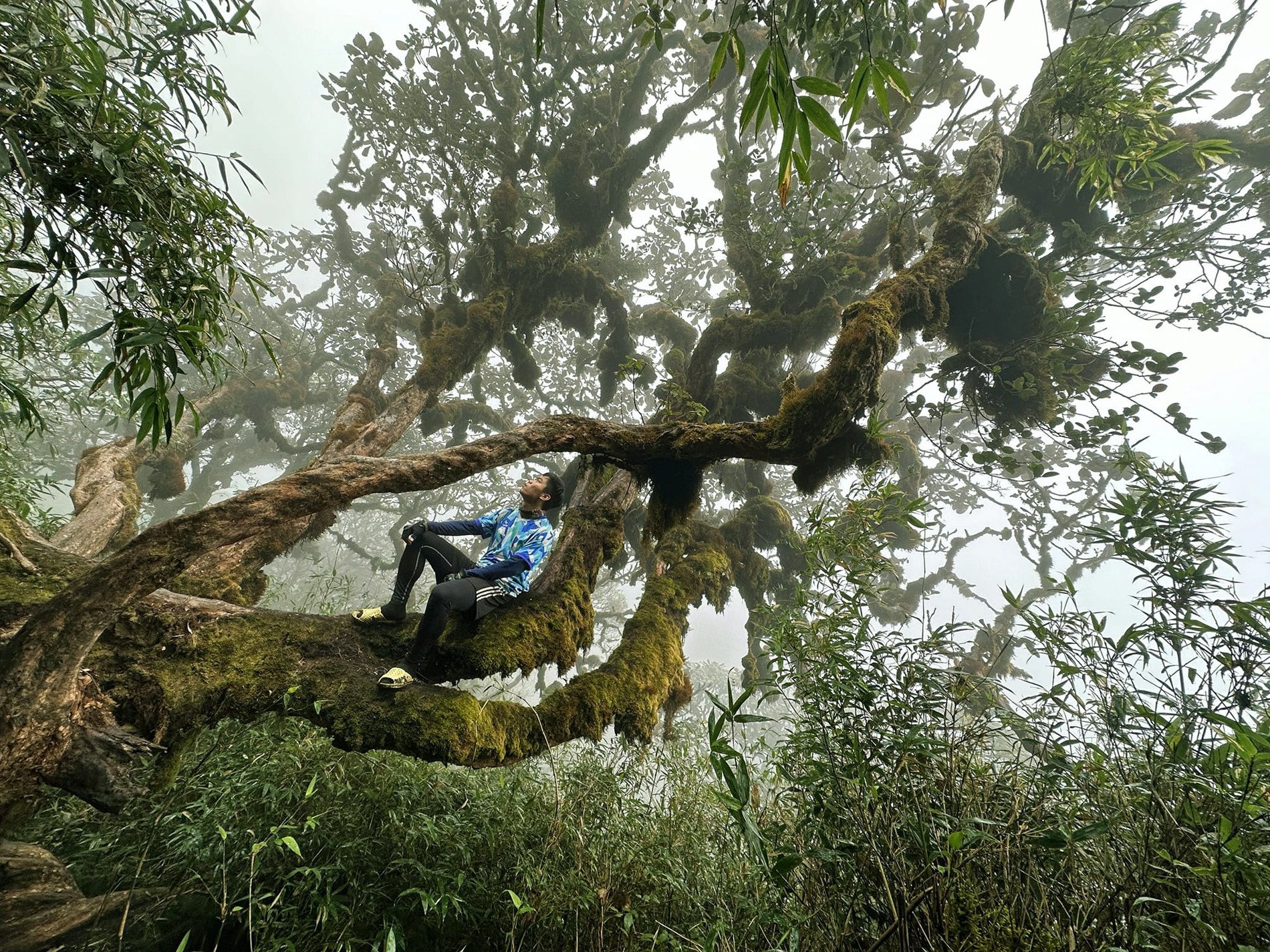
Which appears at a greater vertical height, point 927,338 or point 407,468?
point 927,338

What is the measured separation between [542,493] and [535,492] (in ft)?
0.20

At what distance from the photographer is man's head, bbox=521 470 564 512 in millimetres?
3586

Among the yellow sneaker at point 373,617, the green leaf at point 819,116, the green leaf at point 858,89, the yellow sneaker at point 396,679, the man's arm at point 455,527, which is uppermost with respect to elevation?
the man's arm at point 455,527

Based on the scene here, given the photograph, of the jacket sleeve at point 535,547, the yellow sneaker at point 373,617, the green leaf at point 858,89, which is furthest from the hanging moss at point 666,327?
the green leaf at point 858,89

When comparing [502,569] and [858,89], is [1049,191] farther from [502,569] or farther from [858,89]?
[502,569]

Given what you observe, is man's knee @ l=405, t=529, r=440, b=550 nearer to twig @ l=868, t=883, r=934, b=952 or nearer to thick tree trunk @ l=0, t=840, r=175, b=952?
thick tree trunk @ l=0, t=840, r=175, b=952

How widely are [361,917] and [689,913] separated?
5.40ft

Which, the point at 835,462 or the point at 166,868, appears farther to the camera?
the point at 835,462

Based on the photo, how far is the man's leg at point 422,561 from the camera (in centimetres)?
327

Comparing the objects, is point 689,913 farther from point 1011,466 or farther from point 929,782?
point 1011,466

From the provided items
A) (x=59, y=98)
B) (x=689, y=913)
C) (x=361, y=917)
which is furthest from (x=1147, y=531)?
(x=59, y=98)

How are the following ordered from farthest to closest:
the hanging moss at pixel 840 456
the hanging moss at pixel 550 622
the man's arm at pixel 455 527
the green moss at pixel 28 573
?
the hanging moss at pixel 840 456
the man's arm at pixel 455 527
the hanging moss at pixel 550 622
the green moss at pixel 28 573

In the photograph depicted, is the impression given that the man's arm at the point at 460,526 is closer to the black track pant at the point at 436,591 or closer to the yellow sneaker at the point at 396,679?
the black track pant at the point at 436,591

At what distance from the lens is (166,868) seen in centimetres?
231
